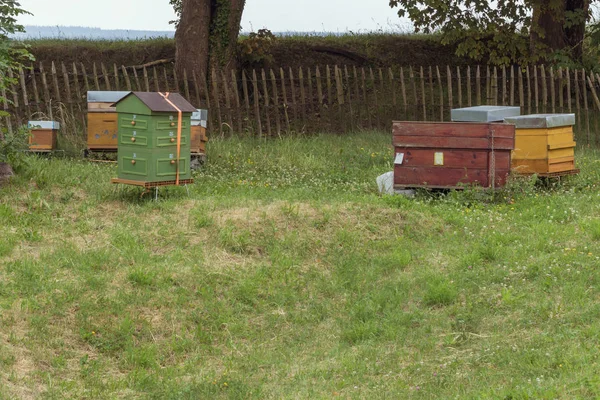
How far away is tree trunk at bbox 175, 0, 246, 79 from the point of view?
61.9 ft

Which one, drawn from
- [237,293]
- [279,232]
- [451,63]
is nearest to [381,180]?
[279,232]

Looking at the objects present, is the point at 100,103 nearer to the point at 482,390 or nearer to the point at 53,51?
the point at 53,51

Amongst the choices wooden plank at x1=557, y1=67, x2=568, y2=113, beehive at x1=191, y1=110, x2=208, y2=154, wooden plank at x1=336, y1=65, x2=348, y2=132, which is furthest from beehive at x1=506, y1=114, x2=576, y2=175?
wooden plank at x1=557, y1=67, x2=568, y2=113

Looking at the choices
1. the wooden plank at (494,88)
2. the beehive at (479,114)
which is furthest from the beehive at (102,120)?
the wooden plank at (494,88)

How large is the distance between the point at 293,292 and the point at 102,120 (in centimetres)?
660

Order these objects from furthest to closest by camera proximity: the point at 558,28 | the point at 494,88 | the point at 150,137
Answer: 1. the point at 558,28
2. the point at 494,88
3. the point at 150,137

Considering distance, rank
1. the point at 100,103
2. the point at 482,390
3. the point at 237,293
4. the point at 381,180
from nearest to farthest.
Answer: the point at 482,390
the point at 237,293
the point at 381,180
the point at 100,103

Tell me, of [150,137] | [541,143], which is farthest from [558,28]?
[150,137]

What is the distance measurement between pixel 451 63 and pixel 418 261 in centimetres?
1438

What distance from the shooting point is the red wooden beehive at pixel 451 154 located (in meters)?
11.4

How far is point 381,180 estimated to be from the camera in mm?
12305

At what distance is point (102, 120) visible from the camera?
1382cm

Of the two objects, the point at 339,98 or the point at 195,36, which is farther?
the point at 195,36

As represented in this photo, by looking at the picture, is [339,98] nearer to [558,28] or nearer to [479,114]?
[479,114]
